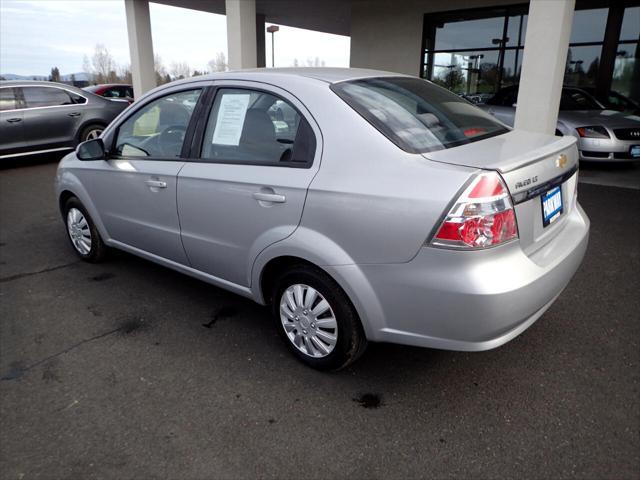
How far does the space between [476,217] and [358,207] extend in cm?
54

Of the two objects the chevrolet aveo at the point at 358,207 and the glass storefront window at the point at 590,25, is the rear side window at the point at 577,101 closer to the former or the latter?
the glass storefront window at the point at 590,25

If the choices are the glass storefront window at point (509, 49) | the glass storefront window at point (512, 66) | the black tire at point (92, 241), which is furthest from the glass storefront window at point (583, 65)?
the black tire at point (92, 241)

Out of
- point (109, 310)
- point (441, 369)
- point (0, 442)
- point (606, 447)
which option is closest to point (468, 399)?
point (441, 369)

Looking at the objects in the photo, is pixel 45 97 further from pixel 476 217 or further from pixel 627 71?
pixel 627 71

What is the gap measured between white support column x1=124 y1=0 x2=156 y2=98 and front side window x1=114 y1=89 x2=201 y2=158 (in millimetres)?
10566

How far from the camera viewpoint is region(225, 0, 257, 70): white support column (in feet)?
33.2

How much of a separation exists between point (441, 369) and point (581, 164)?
7822mm

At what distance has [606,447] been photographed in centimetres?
219

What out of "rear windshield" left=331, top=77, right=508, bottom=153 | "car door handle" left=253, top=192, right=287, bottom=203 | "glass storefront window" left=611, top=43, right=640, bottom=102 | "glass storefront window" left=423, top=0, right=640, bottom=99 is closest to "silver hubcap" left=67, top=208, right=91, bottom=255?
"car door handle" left=253, top=192, right=287, bottom=203

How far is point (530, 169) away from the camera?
2.31 m

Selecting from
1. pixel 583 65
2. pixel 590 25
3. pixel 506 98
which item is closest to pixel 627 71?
pixel 583 65

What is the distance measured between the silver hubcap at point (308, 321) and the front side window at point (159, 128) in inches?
52.2

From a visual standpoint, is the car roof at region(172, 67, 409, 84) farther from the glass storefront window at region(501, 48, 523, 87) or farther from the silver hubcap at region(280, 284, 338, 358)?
the glass storefront window at region(501, 48, 523, 87)

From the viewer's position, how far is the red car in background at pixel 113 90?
13.2m
